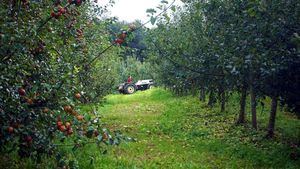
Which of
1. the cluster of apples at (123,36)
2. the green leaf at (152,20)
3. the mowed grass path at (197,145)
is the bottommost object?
the mowed grass path at (197,145)

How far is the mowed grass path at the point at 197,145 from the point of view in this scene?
7539mm

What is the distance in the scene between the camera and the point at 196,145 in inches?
369

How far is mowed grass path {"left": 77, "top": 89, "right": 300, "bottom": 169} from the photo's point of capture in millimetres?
7539

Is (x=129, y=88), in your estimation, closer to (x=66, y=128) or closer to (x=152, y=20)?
(x=152, y=20)

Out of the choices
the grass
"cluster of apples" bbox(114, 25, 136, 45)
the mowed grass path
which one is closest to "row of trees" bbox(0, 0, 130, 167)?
"cluster of apples" bbox(114, 25, 136, 45)

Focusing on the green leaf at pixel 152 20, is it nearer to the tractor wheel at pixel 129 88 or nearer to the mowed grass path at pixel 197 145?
the mowed grass path at pixel 197 145

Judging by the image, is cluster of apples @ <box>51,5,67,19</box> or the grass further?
the grass

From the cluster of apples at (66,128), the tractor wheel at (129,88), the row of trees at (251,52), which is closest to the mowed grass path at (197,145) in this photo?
the row of trees at (251,52)

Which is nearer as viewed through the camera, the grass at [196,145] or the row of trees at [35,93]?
the row of trees at [35,93]

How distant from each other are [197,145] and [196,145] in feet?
0.10

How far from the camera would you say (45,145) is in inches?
139

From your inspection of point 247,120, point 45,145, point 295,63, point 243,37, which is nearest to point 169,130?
point 247,120

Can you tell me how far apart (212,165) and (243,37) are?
2862 mm

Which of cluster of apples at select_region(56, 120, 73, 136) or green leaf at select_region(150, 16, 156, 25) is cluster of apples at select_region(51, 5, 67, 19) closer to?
green leaf at select_region(150, 16, 156, 25)
